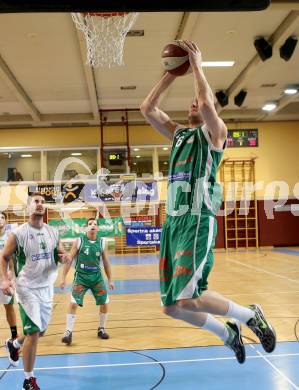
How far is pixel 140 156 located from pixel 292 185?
706 cm

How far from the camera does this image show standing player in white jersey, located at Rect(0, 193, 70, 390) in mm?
4293

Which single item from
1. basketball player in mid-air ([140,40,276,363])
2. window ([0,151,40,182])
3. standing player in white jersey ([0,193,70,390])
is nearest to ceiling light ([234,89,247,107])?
window ([0,151,40,182])

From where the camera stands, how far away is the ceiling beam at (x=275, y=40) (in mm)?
11150

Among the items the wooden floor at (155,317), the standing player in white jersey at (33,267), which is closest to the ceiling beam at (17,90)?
the wooden floor at (155,317)

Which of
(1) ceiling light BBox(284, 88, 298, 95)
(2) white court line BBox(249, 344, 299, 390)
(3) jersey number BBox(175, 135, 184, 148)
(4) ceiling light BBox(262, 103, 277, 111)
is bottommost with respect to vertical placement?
(2) white court line BBox(249, 344, 299, 390)

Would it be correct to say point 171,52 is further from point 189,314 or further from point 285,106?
point 285,106

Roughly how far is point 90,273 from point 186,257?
3425mm

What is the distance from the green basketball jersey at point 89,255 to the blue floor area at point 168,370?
4.45 feet

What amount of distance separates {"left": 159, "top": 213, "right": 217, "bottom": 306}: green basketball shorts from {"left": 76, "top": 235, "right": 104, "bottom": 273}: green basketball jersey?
10.3 feet

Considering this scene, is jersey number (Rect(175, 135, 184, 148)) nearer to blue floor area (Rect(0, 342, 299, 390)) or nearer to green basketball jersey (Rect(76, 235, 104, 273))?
blue floor area (Rect(0, 342, 299, 390))

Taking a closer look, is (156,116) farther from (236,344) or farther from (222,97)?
(222,97)

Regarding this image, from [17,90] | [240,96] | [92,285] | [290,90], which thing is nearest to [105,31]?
[17,90]

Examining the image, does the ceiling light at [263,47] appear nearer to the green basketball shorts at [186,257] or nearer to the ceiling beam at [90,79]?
the ceiling beam at [90,79]

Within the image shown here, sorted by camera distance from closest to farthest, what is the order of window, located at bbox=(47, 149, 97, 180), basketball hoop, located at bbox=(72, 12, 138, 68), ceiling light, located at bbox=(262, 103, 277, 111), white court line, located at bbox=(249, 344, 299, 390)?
white court line, located at bbox=(249, 344, 299, 390) → basketball hoop, located at bbox=(72, 12, 138, 68) → ceiling light, located at bbox=(262, 103, 277, 111) → window, located at bbox=(47, 149, 97, 180)
